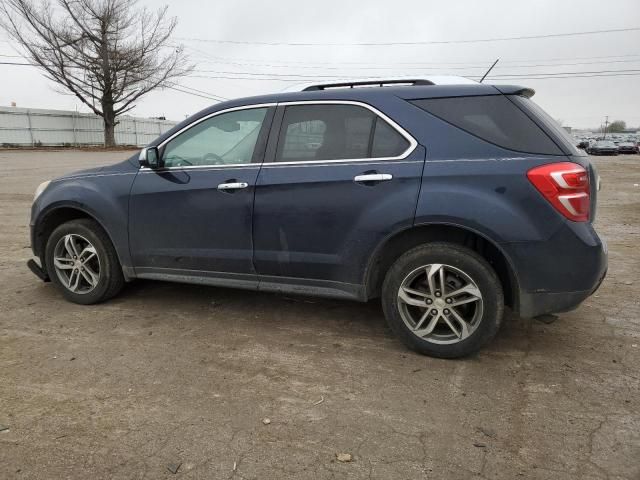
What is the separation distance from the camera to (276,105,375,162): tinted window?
3619mm

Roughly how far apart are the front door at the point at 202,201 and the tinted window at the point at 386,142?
0.88 m

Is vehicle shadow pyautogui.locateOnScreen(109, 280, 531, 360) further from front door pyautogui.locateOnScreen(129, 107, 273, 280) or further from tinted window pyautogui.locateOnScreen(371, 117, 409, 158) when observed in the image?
tinted window pyautogui.locateOnScreen(371, 117, 409, 158)

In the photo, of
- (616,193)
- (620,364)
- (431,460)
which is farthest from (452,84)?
(616,193)

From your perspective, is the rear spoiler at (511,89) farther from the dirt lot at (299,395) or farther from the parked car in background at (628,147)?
the parked car in background at (628,147)

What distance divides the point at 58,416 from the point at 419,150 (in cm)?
268

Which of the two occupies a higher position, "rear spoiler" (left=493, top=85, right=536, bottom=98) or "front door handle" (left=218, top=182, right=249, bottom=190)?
"rear spoiler" (left=493, top=85, right=536, bottom=98)

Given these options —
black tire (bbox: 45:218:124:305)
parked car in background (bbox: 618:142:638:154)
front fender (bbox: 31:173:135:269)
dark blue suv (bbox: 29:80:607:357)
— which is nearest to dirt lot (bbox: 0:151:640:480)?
black tire (bbox: 45:218:124:305)

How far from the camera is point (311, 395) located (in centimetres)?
307

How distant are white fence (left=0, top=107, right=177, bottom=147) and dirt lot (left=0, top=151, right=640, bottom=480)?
37634 mm

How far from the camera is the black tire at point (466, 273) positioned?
331 cm

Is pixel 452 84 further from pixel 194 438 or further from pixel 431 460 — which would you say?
pixel 194 438

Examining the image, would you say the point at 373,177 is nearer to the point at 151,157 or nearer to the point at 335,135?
the point at 335,135

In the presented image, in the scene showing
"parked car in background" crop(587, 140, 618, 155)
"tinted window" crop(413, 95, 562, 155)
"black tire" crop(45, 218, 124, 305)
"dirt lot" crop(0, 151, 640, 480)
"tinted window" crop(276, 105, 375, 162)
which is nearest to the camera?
"dirt lot" crop(0, 151, 640, 480)

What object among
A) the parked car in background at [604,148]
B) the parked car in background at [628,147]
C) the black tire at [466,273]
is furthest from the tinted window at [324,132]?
the parked car in background at [628,147]
